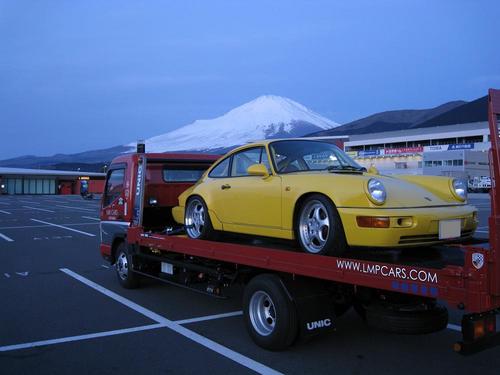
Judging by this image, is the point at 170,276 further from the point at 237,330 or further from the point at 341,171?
the point at 341,171

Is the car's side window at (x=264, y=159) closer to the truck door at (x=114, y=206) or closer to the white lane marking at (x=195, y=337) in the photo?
the white lane marking at (x=195, y=337)

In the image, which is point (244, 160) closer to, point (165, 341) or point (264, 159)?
point (264, 159)

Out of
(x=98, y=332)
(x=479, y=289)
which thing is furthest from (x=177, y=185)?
(x=479, y=289)

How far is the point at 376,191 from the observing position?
14.4 feet

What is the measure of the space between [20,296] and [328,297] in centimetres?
501

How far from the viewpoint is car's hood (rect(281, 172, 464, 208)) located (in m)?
4.43

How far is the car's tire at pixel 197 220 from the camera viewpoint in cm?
634

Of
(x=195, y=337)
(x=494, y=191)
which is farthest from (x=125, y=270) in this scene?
(x=494, y=191)

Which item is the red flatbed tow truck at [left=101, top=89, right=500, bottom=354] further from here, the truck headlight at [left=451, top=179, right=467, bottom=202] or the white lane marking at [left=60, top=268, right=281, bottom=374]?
the truck headlight at [left=451, top=179, right=467, bottom=202]

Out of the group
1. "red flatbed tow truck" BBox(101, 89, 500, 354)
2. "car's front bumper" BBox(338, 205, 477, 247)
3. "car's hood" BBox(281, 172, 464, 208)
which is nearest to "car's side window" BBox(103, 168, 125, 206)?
"red flatbed tow truck" BBox(101, 89, 500, 354)

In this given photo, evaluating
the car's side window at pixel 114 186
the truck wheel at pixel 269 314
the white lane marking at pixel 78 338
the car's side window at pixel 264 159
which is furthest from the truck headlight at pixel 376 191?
the car's side window at pixel 114 186

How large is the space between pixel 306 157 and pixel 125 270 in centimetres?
→ 401

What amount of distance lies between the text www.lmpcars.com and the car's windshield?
142 centimetres

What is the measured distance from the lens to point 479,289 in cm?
350
